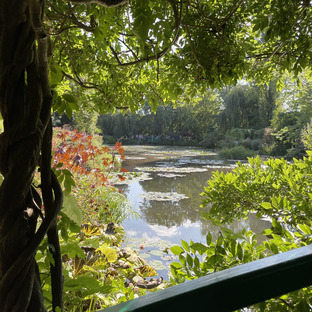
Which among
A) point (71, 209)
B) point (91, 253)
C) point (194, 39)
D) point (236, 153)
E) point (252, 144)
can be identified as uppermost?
point (194, 39)

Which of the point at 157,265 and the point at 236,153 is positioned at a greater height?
the point at 157,265

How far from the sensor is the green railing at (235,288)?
0.29 m

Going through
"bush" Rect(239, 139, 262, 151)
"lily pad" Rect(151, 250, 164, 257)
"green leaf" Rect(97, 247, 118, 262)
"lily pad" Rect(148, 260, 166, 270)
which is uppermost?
"green leaf" Rect(97, 247, 118, 262)

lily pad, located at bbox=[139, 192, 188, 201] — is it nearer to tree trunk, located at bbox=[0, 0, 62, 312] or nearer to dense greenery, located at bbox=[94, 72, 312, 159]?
dense greenery, located at bbox=[94, 72, 312, 159]

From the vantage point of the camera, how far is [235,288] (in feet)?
1.04

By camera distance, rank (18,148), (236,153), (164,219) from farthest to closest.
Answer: (236,153), (164,219), (18,148)

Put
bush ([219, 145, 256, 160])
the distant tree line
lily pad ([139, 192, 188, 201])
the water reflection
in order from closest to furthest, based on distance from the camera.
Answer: the water reflection → lily pad ([139, 192, 188, 201]) → the distant tree line → bush ([219, 145, 256, 160])

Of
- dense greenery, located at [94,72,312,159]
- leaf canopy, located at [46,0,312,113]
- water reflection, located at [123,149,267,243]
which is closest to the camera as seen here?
leaf canopy, located at [46,0,312,113]

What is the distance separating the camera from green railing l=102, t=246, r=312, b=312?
0.29 metres

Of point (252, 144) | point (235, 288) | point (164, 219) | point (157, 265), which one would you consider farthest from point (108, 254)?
point (252, 144)

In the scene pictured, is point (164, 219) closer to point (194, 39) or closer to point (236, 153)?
point (194, 39)

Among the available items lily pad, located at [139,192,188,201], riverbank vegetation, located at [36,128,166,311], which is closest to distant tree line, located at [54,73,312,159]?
lily pad, located at [139,192,188,201]

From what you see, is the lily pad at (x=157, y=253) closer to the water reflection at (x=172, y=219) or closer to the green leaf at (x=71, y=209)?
the water reflection at (x=172, y=219)

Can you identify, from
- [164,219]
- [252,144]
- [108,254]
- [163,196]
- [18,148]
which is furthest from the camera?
[252,144]
